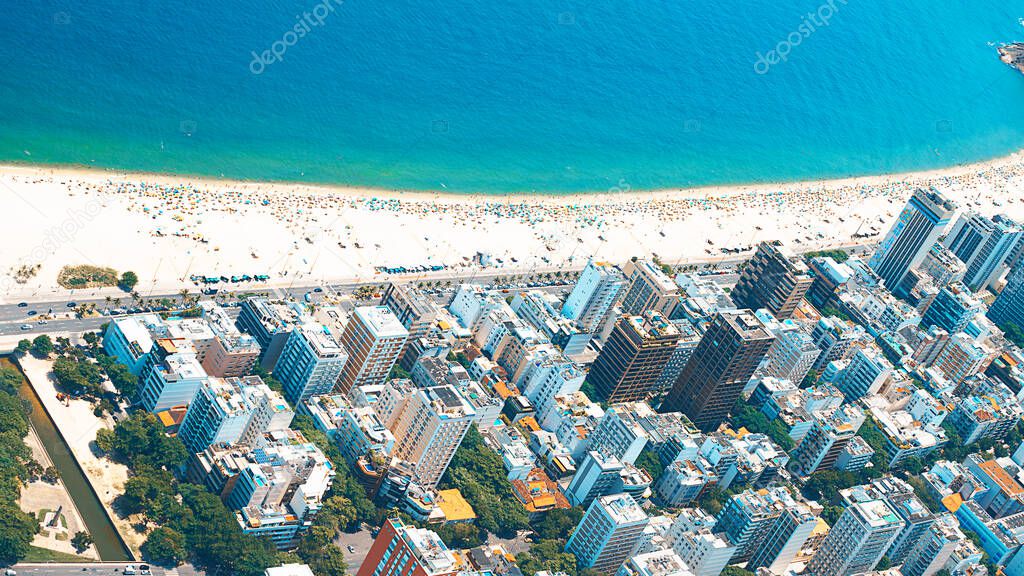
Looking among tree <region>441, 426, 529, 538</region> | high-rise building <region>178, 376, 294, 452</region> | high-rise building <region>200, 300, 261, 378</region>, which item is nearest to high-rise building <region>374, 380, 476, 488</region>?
tree <region>441, 426, 529, 538</region>

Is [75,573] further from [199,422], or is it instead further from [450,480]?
[450,480]

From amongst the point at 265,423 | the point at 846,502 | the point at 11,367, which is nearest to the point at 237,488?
the point at 265,423

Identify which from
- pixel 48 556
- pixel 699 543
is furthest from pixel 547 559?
pixel 48 556

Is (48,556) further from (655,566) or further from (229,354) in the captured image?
(655,566)

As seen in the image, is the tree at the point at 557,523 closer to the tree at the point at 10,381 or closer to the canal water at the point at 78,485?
the canal water at the point at 78,485

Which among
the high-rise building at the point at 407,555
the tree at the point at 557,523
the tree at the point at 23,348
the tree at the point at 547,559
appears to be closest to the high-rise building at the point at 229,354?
the tree at the point at 23,348
